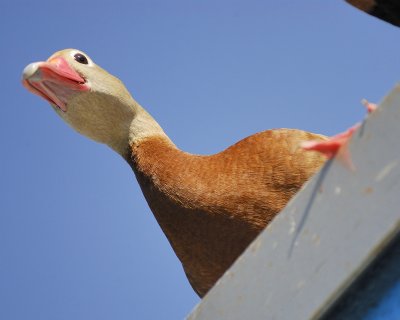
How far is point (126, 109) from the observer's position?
2.93 metres

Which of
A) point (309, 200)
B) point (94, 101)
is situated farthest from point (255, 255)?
point (94, 101)

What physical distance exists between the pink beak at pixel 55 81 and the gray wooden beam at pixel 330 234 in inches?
84.7

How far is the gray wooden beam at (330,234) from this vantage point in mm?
675

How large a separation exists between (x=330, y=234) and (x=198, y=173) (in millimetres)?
1657

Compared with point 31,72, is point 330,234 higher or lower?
higher

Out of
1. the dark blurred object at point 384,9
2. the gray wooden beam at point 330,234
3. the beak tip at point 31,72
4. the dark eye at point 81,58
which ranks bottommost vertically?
the beak tip at point 31,72

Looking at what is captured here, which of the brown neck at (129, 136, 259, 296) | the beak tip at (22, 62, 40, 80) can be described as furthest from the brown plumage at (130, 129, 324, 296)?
the beak tip at (22, 62, 40, 80)

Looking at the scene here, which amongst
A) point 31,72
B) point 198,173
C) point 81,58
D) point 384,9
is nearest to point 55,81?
point 31,72

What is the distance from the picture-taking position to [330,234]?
0.72m

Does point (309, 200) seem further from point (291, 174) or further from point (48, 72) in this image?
point (48, 72)

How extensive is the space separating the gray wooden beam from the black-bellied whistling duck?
1.38 metres

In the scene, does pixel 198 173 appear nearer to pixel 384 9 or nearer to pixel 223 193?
pixel 223 193

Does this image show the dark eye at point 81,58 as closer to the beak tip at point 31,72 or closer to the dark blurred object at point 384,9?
the beak tip at point 31,72

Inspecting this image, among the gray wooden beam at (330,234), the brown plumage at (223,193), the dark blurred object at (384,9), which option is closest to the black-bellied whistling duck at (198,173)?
the brown plumage at (223,193)
